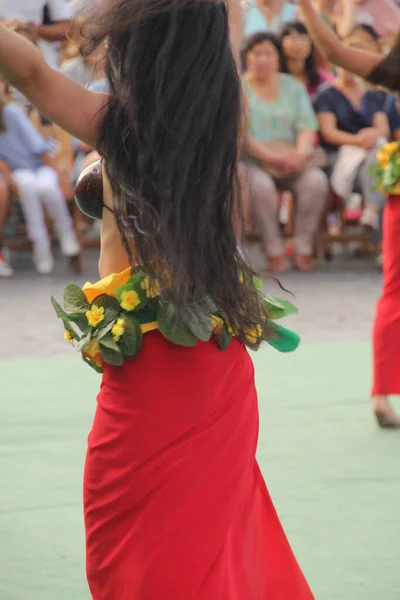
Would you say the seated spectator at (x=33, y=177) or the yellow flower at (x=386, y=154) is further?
the seated spectator at (x=33, y=177)

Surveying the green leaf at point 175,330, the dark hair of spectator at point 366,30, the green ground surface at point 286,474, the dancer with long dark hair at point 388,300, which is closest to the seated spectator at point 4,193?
the green ground surface at point 286,474

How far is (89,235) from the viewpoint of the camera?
984cm

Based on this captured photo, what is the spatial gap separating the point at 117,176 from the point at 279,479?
1737mm

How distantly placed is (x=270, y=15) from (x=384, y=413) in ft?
18.6

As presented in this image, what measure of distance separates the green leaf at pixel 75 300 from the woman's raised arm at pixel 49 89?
28cm

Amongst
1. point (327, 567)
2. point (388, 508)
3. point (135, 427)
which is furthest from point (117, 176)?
point (388, 508)

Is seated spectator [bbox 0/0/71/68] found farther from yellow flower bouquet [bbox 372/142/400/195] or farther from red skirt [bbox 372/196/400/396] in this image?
red skirt [bbox 372/196/400/396]

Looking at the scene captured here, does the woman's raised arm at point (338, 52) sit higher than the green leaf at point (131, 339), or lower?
lower

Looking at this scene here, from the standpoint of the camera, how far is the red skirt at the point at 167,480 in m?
1.88

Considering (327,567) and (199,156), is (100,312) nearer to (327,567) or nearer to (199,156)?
(199,156)

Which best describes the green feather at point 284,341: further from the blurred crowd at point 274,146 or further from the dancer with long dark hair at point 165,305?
the blurred crowd at point 274,146

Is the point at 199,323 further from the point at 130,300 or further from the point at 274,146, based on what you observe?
the point at 274,146

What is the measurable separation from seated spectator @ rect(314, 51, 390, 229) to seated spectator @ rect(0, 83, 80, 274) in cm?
204

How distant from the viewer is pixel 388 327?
154 inches
